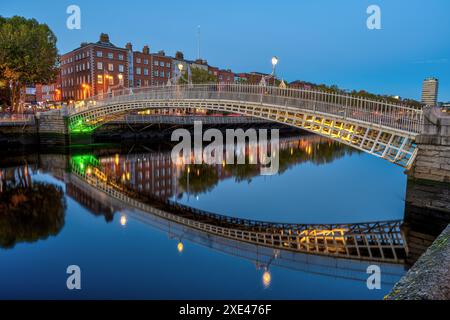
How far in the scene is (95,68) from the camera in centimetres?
4928

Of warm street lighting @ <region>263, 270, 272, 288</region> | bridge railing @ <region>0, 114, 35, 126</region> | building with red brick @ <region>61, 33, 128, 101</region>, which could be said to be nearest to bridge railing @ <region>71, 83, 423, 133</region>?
warm street lighting @ <region>263, 270, 272, 288</region>

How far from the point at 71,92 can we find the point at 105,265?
2158 inches

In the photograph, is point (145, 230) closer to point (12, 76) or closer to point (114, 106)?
point (114, 106)

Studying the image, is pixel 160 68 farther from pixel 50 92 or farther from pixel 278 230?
pixel 278 230

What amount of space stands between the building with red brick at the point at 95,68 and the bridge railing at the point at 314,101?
30.2 metres

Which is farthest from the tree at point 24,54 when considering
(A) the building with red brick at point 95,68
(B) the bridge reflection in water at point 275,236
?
(B) the bridge reflection in water at point 275,236

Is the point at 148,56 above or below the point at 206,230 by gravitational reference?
above

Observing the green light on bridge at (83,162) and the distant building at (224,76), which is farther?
the distant building at (224,76)

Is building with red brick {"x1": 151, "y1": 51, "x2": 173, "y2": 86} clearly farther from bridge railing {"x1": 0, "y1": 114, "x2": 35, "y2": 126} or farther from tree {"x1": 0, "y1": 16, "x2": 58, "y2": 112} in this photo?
bridge railing {"x1": 0, "y1": 114, "x2": 35, "y2": 126}

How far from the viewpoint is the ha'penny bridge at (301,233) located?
8623 millimetres

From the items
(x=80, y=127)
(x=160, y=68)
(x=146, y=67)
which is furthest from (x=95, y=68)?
(x=80, y=127)

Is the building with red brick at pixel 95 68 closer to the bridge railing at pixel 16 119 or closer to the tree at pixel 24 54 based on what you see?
the tree at pixel 24 54
